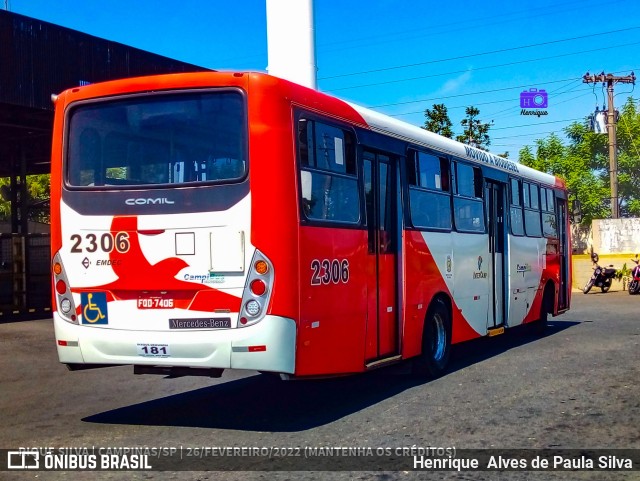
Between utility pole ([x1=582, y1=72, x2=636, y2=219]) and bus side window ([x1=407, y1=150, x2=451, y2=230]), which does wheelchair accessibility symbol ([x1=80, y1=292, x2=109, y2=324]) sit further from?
utility pole ([x1=582, y1=72, x2=636, y2=219])

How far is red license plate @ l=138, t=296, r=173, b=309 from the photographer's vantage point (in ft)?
24.0

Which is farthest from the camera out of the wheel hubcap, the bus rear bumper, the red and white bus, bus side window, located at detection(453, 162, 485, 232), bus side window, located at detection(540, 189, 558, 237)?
bus side window, located at detection(540, 189, 558, 237)

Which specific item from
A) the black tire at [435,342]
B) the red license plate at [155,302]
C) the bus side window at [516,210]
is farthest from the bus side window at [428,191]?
the red license plate at [155,302]

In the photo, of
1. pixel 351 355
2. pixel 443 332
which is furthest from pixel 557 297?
pixel 351 355

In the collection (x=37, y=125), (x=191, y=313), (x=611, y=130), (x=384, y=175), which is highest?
(x=611, y=130)

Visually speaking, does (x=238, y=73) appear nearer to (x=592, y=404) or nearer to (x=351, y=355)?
(x=351, y=355)

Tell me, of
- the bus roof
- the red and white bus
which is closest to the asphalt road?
the red and white bus

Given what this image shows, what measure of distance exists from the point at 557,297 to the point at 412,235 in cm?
774

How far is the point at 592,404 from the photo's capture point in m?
8.28

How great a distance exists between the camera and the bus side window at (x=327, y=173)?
757 centimetres

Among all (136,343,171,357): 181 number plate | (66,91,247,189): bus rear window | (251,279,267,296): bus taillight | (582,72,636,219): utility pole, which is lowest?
(136,343,171,357): 181 number plate

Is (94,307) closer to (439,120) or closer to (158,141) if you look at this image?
(158,141)

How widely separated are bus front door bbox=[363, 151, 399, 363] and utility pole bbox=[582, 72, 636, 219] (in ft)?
125

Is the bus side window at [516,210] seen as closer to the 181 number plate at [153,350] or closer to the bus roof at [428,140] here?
the bus roof at [428,140]
